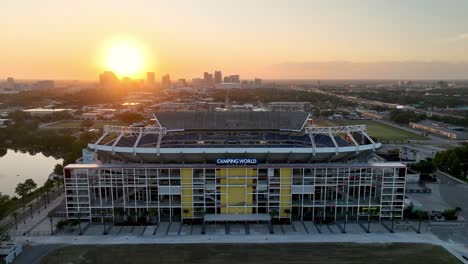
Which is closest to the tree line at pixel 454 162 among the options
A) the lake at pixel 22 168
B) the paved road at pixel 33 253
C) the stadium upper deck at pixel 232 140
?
the stadium upper deck at pixel 232 140

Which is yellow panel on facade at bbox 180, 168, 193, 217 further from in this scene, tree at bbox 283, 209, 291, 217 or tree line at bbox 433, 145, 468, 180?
tree line at bbox 433, 145, 468, 180

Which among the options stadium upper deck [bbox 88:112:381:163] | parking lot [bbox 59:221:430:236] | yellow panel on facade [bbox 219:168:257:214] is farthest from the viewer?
stadium upper deck [bbox 88:112:381:163]

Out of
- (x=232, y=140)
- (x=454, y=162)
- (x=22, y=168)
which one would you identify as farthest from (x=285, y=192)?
(x=22, y=168)

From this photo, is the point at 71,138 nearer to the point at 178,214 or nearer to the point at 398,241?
the point at 178,214

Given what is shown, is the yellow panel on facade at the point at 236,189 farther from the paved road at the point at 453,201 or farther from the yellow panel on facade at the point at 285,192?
the paved road at the point at 453,201

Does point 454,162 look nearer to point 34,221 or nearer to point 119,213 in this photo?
point 119,213

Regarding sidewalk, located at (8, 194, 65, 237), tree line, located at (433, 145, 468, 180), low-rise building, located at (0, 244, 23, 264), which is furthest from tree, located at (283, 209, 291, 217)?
tree line, located at (433, 145, 468, 180)
